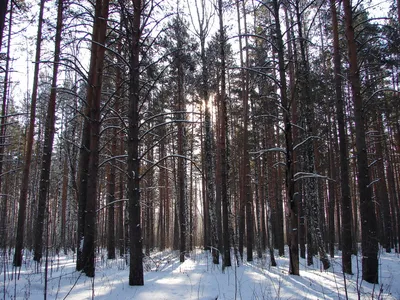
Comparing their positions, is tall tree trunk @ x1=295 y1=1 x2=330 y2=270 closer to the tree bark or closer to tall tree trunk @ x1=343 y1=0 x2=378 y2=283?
the tree bark

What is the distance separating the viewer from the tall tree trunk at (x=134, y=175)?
561 centimetres

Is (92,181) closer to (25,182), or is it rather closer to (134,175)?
(134,175)

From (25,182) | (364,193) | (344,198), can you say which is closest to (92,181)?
(25,182)

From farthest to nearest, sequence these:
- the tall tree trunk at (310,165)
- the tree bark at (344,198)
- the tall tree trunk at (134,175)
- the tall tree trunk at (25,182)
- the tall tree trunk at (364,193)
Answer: the tall tree trunk at (310,165) < the tall tree trunk at (25,182) < the tree bark at (344,198) < the tall tree trunk at (364,193) < the tall tree trunk at (134,175)

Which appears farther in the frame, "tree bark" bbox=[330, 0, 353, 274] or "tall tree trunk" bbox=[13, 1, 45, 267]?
"tall tree trunk" bbox=[13, 1, 45, 267]

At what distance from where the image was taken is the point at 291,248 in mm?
7348

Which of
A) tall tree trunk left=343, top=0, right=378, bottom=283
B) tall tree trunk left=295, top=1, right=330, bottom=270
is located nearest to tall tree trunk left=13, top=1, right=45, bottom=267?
tall tree trunk left=295, top=1, right=330, bottom=270

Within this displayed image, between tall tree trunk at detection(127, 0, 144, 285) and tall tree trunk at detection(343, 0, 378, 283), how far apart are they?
5.53 meters

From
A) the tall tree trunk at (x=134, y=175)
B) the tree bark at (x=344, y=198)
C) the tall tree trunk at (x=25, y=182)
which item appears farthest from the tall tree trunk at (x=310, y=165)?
the tall tree trunk at (x=25, y=182)

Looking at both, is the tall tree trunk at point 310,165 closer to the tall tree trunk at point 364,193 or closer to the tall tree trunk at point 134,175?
the tall tree trunk at point 364,193

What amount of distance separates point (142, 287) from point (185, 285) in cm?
98

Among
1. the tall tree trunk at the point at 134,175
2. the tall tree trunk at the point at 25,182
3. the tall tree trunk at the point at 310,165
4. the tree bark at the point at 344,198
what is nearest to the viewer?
the tall tree trunk at the point at 134,175

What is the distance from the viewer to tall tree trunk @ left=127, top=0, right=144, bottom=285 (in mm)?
5609

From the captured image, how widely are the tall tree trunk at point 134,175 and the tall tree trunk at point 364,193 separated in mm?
5532
